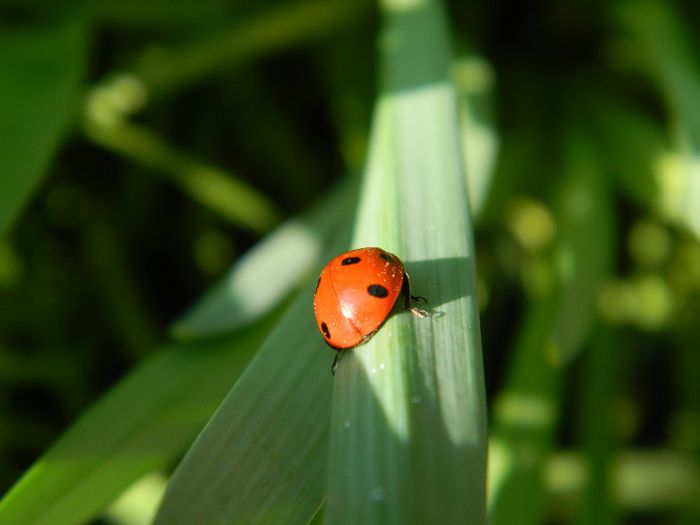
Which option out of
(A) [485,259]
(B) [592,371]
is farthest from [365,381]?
(A) [485,259]

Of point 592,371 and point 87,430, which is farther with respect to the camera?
point 592,371

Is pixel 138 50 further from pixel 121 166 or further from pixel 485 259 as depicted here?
pixel 485 259

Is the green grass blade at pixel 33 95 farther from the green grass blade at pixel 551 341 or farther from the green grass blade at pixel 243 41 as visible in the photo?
the green grass blade at pixel 551 341

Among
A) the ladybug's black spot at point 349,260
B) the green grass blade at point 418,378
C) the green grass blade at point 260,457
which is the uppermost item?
the green grass blade at point 418,378

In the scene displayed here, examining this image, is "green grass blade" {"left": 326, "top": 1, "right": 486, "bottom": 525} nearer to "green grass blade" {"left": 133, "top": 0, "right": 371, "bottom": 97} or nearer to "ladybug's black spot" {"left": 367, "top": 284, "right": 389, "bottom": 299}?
"ladybug's black spot" {"left": 367, "top": 284, "right": 389, "bottom": 299}

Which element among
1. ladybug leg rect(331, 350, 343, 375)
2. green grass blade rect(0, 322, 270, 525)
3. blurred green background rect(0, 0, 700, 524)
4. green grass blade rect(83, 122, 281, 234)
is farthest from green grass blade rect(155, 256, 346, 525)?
green grass blade rect(83, 122, 281, 234)

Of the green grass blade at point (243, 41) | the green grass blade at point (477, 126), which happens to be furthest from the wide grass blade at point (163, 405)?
the green grass blade at point (243, 41)
